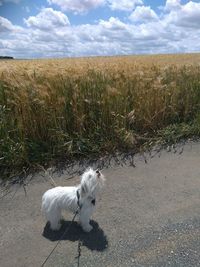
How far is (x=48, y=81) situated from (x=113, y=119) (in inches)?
50.0

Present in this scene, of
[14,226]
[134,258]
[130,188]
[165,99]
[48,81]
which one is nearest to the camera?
[134,258]

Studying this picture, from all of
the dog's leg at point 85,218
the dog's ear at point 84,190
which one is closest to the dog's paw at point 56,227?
the dog's leg at point 85,218

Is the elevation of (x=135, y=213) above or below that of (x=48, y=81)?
below

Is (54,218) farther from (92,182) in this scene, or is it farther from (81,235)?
(92,182)

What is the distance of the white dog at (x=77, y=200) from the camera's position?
378 cm

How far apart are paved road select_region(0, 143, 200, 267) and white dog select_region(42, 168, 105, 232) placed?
16 cm

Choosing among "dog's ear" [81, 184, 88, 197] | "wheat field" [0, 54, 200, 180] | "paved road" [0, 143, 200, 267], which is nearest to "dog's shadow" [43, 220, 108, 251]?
"paved road" [0, 143, 200, 267]

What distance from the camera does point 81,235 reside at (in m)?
4.02

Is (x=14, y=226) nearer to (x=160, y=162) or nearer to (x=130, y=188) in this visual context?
(x=130, y=188)

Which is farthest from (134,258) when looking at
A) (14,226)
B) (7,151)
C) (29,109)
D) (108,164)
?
(29,109)

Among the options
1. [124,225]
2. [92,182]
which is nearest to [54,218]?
[92,182]

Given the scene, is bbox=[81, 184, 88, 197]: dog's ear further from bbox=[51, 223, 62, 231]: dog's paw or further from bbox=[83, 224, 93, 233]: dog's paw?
bbox=[51, 223, 62, 231]: dog's paw

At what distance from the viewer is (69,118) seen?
6086 mm

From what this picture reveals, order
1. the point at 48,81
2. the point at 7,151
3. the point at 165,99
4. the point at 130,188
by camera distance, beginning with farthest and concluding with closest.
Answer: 1. the point at 165,99
2. the point at 48,81
3. the point at 7,151
4. the point at 130,188
